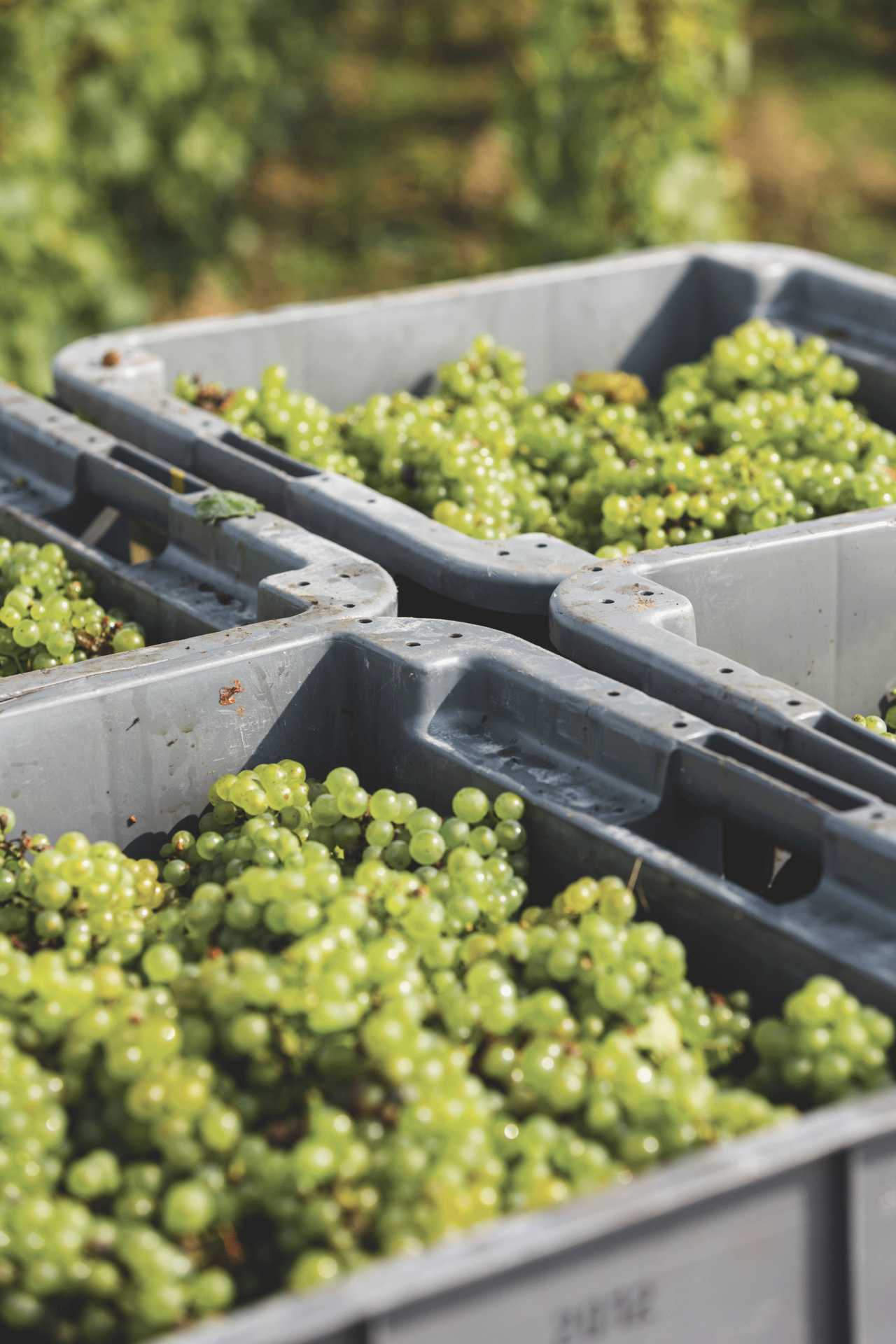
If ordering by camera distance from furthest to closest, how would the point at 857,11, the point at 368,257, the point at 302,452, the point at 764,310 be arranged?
the point at 857,11
the point at 368,257
the point at 764,310
the point at 302,452

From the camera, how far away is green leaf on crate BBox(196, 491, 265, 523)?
2244 millimetres

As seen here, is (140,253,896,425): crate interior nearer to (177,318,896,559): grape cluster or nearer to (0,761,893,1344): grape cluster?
(177,318,896,559): grape cluster

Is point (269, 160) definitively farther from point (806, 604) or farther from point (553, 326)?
point (806, 604)

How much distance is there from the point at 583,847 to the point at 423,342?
1.69 m

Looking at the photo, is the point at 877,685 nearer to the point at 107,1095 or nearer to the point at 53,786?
the point at 53,786

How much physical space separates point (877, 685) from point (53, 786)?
1066 mm

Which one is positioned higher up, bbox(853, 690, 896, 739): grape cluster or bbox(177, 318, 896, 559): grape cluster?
bbox(177, 318, 896, 559): grape cluster

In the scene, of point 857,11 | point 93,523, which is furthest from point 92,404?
point 857,11

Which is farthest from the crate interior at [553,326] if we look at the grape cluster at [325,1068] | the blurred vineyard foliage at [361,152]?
the blurred vineyard foliage at [361,152]

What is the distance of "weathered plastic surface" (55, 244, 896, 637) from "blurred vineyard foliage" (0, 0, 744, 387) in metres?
1.91

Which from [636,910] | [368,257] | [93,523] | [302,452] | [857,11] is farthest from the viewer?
Result: [857,11]

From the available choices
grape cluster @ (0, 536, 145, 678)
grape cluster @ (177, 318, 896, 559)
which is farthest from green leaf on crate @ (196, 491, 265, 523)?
grape cluster @ (177, 318, 896, 559)

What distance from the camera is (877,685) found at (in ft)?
7.39

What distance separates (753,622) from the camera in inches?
84.3
